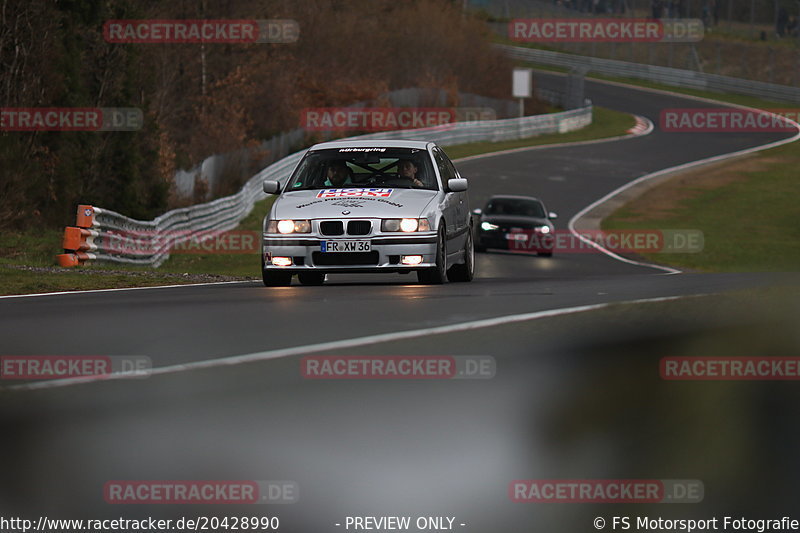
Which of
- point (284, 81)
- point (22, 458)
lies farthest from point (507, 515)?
point (284, 81)

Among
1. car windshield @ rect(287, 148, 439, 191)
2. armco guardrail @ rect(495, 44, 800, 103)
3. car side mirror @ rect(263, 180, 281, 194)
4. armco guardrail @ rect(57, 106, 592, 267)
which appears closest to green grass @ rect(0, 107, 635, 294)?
armco guardrail @ rect(57, 106, 592, 267)

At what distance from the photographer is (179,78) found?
1820 inches

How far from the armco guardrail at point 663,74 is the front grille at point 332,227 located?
70.0 meters

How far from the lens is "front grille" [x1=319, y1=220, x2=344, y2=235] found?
1357 centimetres

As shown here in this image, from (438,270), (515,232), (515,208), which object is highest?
(438,270)

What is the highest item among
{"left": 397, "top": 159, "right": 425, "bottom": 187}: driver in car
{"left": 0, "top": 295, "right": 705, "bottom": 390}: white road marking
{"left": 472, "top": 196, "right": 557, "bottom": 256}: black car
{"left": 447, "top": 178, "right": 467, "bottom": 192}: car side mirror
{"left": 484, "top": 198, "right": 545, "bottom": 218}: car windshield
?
{"left": 397, "top": 159, "right": 425, "bottom": 187}: driver in car

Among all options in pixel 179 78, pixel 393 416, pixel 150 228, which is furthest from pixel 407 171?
pixel 179 78

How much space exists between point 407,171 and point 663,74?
75.7 m

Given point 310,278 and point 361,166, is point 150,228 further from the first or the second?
point 361,166

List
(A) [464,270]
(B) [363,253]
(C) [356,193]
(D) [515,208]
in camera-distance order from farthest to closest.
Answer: (D) [515,208], (A) [464,270], (C) [356,193], (B) [363,253]

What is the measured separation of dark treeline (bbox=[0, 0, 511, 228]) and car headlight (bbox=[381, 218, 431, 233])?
1252 centimetres

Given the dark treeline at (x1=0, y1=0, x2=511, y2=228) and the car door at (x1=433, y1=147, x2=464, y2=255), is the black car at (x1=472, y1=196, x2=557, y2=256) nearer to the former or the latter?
the dark treeline at (x1=0, y1=0, x2=511, y2=228)

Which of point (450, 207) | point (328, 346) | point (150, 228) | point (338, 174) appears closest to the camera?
point (328, 346)

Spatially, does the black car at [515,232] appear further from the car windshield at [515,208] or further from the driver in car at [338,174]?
the driver in car at [338,174]
